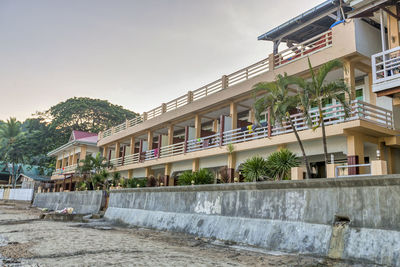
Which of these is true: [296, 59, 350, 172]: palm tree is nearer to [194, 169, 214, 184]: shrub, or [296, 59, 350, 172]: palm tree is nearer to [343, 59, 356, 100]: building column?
[343, 59, 356, 100]: building column

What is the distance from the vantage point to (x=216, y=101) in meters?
18.9

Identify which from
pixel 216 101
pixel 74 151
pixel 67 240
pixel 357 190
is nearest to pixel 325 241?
pixel 357 190

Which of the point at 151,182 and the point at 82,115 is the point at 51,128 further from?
the point at 151,182

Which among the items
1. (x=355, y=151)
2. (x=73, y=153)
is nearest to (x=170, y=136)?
(x=355, y=151)

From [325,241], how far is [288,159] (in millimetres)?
5941

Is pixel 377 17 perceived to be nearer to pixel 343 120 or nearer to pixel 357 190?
pixel 343 120

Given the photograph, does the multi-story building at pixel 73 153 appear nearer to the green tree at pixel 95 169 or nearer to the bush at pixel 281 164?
the green tree at pixel 95 169

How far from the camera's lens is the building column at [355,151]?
1178 centimetres

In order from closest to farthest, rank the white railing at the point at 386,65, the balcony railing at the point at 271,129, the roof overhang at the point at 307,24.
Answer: the white railing at the point at 386,65, the balcony railing at the point at 271,129, the roof overhang at the point at 307,24

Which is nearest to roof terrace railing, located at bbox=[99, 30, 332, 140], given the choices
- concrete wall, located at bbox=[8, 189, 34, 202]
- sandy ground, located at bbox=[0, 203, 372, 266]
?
sandy ground, located at bbox=[0, 203, 372, 266]

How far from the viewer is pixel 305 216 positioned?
23.5 feet

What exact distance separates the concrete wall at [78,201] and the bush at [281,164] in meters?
11.2

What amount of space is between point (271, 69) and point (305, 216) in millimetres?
10044

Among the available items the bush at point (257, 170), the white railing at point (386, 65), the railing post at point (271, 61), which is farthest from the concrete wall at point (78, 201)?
the white railing at point (386, 65)
